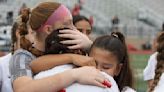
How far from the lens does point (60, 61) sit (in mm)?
1737

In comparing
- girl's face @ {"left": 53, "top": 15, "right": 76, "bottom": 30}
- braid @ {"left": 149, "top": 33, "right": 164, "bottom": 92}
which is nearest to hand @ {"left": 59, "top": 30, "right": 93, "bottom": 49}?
girl's face @ {"left": 53, "top": 15, "right": 76, "bottom": 30}

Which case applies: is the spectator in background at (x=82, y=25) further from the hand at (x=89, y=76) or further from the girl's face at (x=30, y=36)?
the hand at (x=89, y=76)

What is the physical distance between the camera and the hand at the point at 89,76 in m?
1.63

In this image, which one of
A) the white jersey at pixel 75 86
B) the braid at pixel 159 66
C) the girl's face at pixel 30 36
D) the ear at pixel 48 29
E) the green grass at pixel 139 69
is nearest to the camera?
the white jersey at pixel 75 86

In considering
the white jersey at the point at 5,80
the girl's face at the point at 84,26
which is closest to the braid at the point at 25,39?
the white jersey at the point at 5,80

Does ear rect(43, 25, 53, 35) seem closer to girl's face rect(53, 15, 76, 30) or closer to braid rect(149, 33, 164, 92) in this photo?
girl's face rect(53, 15, 76, 30)

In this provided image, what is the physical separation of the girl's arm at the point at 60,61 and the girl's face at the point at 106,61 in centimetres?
10

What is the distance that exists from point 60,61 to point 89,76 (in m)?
0.14

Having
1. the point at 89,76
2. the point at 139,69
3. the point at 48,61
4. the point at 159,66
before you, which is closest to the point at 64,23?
the point at 48,61

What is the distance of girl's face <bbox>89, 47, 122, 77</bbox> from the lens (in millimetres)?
1879

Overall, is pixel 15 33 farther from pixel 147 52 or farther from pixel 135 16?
pixel 135 16

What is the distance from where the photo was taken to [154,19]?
24.8 m

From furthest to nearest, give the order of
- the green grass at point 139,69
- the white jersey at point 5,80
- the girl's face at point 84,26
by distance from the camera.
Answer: the green grass at point 139,69
the girl's face at point 84,26
the white jersey at point 5,80

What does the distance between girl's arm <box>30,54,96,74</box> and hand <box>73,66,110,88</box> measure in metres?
0.05
